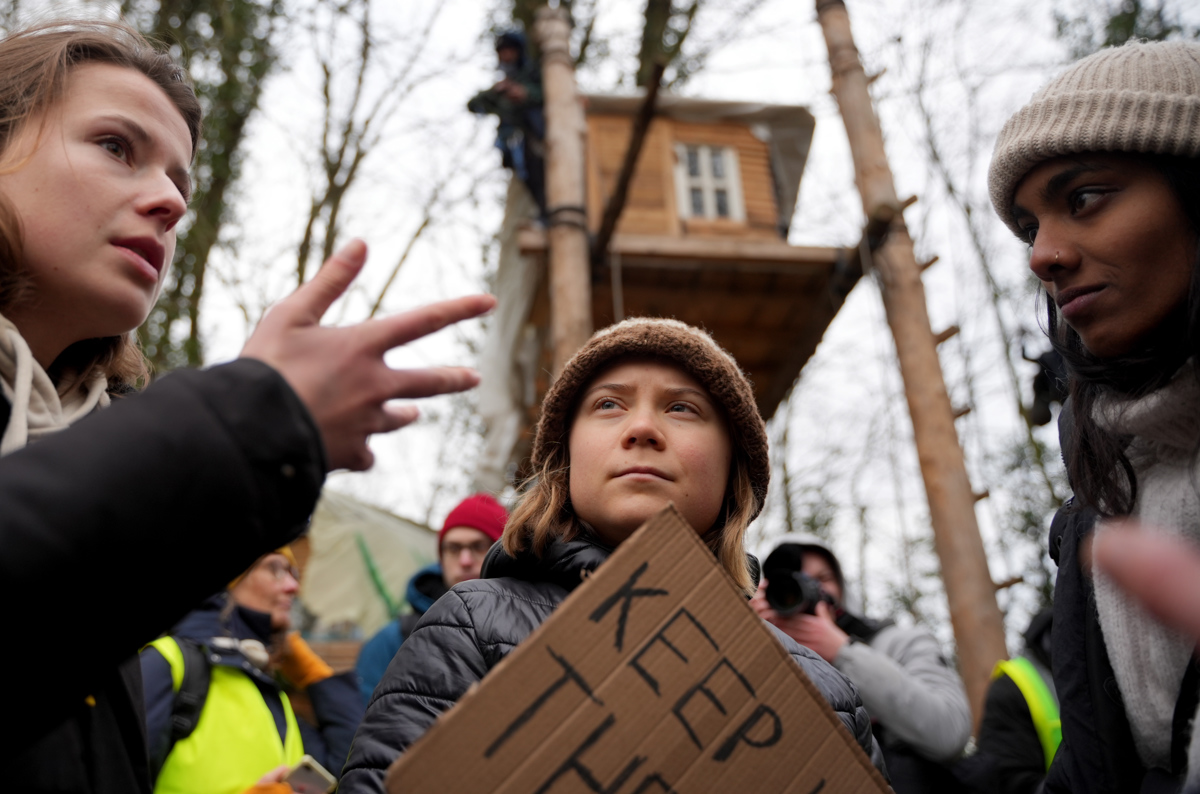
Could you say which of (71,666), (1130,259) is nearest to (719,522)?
(1130,259)

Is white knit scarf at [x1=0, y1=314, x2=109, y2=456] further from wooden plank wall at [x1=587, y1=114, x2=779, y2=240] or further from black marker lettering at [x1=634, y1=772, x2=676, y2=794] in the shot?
wooden plank wall at [x1=587, y1=114, x2=779, y2=240]

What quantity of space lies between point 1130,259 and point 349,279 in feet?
3.96

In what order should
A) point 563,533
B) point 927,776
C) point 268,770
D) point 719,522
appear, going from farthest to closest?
point 927,776 → point 268,770 → point 719,522 → point 563,533

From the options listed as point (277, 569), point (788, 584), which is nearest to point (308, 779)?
point (277, 569)

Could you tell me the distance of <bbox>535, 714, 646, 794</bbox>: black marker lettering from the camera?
0.88m

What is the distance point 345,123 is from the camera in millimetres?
11531

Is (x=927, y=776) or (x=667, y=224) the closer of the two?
(x=927, y=776)

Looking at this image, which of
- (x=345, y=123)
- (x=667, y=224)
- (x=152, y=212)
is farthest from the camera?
(x=345, y=123)

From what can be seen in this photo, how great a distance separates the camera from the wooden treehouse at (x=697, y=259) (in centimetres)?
560

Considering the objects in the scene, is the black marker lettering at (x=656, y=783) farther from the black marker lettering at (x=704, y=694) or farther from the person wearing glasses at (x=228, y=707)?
the person wearing glasses at (x=228, y=707)

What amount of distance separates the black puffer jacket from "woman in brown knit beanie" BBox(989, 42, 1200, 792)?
1.41 ft

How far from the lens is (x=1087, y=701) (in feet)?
4.70

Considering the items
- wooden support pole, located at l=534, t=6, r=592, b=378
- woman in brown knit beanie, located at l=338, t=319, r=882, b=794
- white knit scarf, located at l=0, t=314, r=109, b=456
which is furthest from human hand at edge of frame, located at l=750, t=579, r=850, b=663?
white knit scarf, located at l=0, t=314, r=109, b=456

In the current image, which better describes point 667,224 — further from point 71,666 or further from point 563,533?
point 71,666
